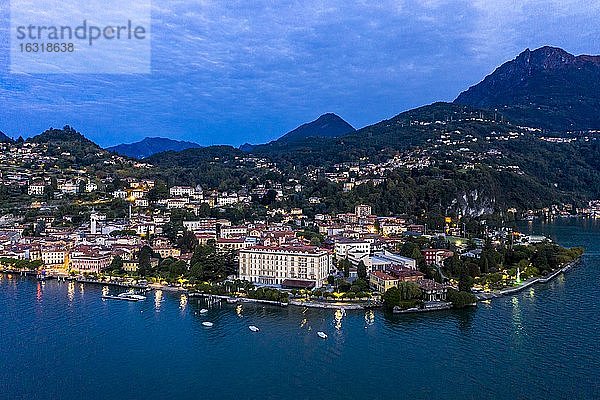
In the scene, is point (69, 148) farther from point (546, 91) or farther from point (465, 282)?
point (546, 91)

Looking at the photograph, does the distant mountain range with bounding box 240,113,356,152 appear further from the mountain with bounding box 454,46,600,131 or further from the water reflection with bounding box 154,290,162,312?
the water reflection with bounding box 154,290,162,312

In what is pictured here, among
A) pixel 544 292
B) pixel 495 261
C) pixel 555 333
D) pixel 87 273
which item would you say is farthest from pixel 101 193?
pixel 555 333

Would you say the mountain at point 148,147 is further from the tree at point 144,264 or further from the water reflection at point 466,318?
the water reflection at point 466,318

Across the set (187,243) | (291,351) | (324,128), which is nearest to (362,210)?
(187,243)

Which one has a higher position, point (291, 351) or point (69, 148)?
point (69, 148)

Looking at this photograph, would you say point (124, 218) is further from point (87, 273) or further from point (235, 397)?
point (235, 397)
